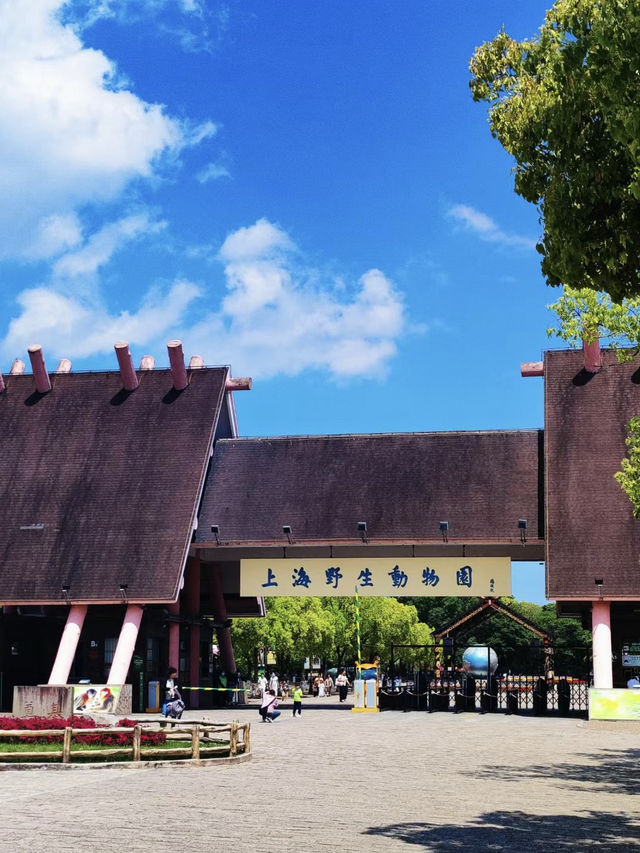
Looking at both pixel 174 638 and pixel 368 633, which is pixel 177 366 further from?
pixel 368 633

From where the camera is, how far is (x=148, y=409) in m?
48.0

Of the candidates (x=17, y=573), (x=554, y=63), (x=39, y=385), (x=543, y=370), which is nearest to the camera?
(x=554, y=63)

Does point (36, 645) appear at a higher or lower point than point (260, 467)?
lower

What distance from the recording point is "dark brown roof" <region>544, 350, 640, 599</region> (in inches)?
1511

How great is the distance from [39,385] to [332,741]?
2701cm

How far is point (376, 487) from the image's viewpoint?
44.9 meters

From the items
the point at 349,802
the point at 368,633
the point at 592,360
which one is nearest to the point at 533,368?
the point at 592,360

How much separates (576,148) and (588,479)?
31.3 meters

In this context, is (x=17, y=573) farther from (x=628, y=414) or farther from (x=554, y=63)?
(x=554, y=63)

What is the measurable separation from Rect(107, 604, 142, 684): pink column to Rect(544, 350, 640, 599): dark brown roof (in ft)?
50.1

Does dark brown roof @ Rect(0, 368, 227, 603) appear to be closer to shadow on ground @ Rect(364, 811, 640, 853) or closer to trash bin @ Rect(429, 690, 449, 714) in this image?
trash bin @ Rect(429, 690, 449, 714)

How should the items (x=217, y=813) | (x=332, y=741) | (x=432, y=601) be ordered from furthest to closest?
1. (x=432, y=601)
2. (x=332, y=741)
3. (x=217, y=813)

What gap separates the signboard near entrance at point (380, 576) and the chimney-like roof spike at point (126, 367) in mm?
10338

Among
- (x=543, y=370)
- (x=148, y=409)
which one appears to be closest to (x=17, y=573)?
(x=148, y=409)
